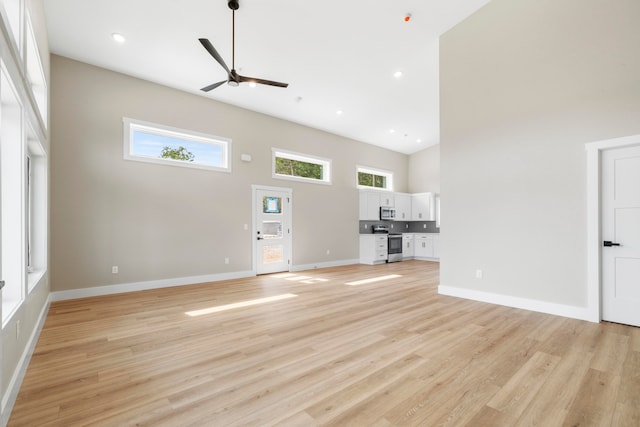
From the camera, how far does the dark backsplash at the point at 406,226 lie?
29.6 ft

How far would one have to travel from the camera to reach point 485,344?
2811 millimetres

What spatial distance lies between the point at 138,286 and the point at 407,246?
7.29m

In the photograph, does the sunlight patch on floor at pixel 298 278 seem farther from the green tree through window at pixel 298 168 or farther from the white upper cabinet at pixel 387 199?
the white upper cabinet at pixel 387 199

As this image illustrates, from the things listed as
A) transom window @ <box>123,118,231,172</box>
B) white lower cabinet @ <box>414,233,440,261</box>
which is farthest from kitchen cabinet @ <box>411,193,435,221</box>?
transom window @ <box>123,118,231,172</box>

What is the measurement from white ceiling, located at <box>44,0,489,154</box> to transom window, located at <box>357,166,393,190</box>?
109 inches

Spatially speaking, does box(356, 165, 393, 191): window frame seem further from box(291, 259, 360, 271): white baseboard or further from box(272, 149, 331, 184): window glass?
box(291, 259, 360, 271): white baseboard

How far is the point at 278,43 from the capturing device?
468 cm

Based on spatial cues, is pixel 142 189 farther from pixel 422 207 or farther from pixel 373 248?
pixel 422 207

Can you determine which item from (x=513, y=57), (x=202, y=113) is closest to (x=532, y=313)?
(x=513, y=57)

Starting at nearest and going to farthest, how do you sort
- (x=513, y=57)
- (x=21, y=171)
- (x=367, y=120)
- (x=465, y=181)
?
(x=21, y=171), (x=513, y=57), (x=465, y=181), (x=367, y=120)

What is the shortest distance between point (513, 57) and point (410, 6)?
1582 millimetres

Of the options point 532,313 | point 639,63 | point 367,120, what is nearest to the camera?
point 639,63

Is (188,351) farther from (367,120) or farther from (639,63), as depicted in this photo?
(367,120)

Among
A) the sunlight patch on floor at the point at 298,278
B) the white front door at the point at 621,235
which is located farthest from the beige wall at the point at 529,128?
the sunlight patch on floor at the point at 298,278
